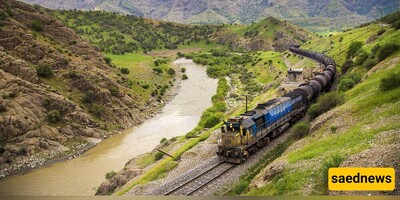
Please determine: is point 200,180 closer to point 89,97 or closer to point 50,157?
point 50,157

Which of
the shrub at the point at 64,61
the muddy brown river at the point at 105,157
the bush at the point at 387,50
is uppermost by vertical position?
the bush at the point at 387,50

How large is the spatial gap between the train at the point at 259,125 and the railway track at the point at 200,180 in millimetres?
1152

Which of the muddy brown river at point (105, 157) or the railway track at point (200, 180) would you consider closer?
the railway track at point (200, 180)

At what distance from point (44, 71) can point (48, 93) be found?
22.1 feet

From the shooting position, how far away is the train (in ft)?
107

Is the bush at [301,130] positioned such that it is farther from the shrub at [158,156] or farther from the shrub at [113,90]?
the shrub at [113,90]

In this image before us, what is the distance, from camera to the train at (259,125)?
32500 millimetres

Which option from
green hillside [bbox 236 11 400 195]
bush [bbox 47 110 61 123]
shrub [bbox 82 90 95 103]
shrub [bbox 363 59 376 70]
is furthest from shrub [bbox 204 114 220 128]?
shrub [bbox 82 90 95 103]

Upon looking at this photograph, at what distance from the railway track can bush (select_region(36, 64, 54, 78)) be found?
4847cm

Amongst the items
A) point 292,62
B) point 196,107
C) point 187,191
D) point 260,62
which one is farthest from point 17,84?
point 260,62

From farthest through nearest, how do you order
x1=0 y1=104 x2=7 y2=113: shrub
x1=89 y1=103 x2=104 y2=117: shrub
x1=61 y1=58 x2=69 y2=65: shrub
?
x1=61 y1=58 x2=69 y2=65: shrub
x1=89 y1=103 x2=104 y2=117: shrub
x1=0 y1=104 x2=7 y2=113: shrub

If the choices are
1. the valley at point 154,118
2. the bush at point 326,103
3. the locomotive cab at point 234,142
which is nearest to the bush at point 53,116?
the valley at point 154,118

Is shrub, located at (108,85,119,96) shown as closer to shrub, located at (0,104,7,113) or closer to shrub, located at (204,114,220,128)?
shrub, located at (0,104,7,113)

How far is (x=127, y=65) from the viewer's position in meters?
115
